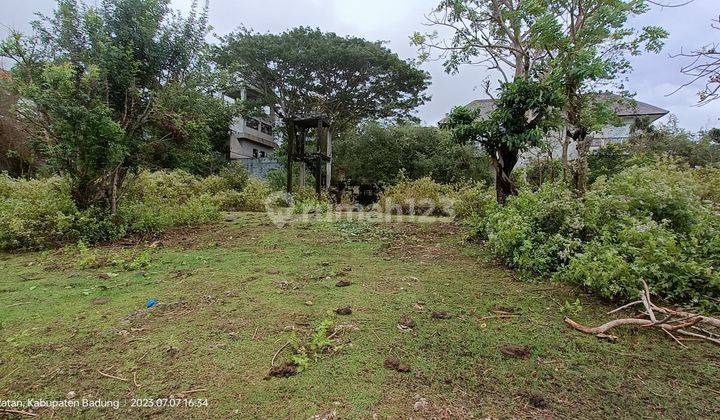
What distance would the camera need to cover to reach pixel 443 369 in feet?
4.80

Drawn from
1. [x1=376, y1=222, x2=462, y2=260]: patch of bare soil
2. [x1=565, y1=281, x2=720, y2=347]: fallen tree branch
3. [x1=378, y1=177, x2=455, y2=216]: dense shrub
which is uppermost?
[x1=378, y1=177, x2=455, y2=216]: dense shrub

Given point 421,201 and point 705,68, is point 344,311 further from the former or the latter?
point 421,201

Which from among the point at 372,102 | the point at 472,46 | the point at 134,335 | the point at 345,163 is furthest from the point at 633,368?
the point at 372,102

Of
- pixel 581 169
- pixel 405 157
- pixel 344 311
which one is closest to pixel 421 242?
pixel 581 169

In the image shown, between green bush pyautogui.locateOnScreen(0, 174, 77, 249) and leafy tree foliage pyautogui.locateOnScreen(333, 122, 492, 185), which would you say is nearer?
green bush pyautogui.locateOnScreen(0, 174, 77, 249)

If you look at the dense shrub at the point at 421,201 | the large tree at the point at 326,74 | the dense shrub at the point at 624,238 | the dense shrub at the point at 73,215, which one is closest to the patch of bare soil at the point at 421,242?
the dense shrub at the point at 624,238

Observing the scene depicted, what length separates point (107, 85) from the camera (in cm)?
416

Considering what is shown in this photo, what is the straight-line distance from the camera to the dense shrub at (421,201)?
22.0 feet

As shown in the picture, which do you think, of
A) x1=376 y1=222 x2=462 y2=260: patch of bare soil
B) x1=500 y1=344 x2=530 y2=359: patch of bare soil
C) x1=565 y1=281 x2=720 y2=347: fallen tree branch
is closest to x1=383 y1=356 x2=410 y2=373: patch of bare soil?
x1=500 y1=344 x2=530 y2=359: patch of bare soil

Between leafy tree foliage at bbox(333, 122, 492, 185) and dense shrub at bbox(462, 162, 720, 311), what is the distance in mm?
8139

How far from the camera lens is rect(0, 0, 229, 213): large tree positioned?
3.84 m

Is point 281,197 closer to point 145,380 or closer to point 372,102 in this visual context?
point 145,380

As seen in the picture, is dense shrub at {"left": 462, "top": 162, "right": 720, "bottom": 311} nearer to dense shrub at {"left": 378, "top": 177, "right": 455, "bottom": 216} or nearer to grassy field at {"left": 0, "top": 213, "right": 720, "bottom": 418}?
grassy field at {"left": 0, "top": 213, "right": 720, "bottom": 418}

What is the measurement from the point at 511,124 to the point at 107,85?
4.97 m
